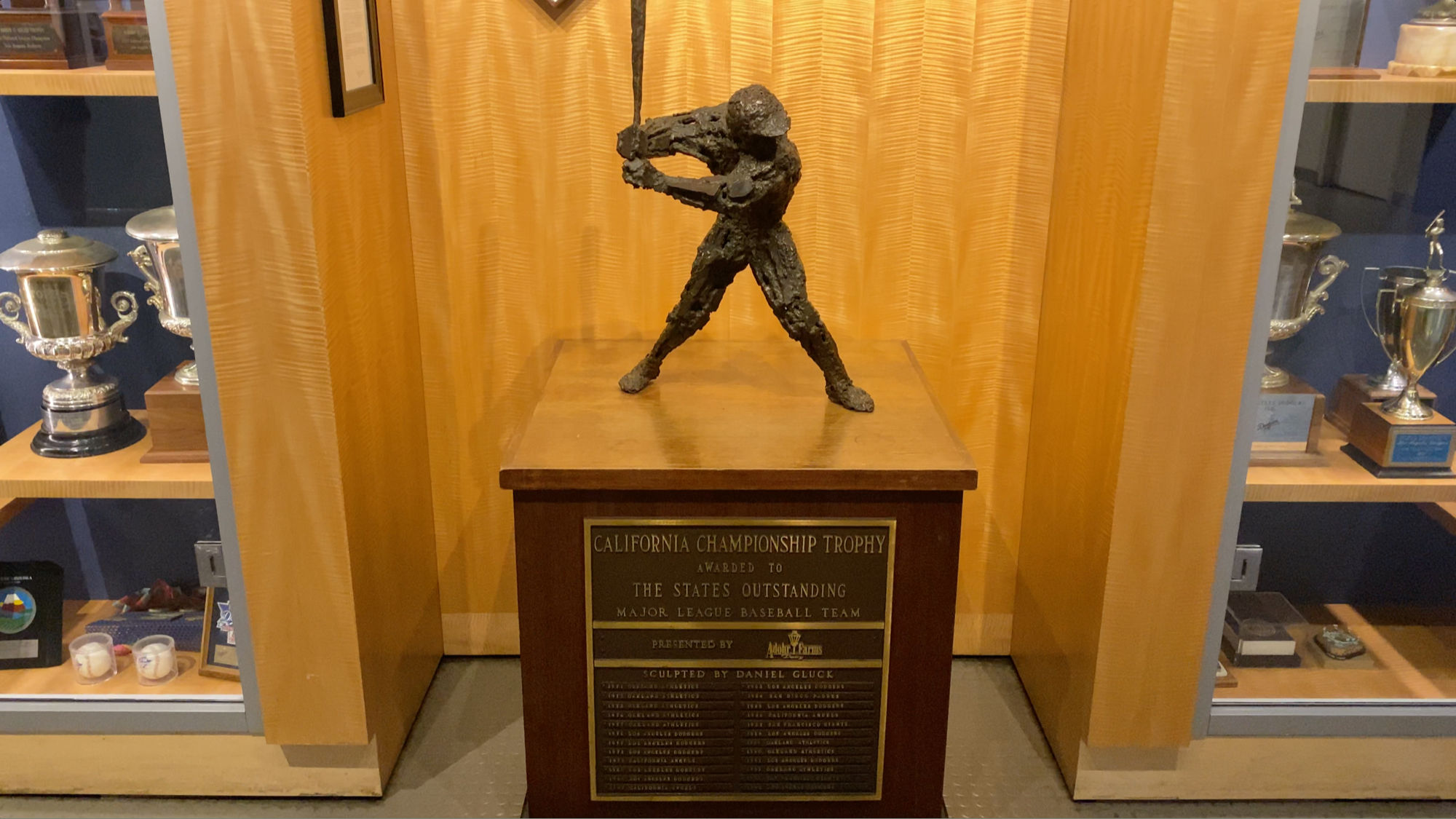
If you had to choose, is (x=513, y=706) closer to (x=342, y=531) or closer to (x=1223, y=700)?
(x=342, y=531)

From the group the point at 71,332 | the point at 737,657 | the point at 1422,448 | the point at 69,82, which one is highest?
the point at 69,82

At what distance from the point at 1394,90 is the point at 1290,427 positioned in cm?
58

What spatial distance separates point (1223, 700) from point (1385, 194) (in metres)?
0.94

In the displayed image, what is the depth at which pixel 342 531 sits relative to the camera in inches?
73.4

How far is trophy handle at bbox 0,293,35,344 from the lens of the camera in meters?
2.03

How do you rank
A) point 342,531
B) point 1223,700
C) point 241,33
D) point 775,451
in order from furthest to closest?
point 1223,700 → point 342,531 → point 775,451 → point 241,33

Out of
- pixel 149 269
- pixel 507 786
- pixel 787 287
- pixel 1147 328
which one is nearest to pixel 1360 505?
pixel 1147 328

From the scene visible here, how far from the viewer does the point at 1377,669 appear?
83.4 inches

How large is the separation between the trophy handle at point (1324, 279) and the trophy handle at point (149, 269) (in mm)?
1997

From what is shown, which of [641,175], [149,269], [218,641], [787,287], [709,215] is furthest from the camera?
[709,215]

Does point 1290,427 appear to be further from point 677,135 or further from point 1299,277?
point 677,135

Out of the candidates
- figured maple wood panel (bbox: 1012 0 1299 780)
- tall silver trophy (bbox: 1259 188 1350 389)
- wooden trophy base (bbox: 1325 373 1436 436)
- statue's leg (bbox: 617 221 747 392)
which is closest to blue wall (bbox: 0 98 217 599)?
statue's leg (bbox: 617 221 747 392)

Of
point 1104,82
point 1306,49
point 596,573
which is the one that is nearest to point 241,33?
point 596,573

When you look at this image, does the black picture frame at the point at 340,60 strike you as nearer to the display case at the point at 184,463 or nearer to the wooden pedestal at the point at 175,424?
the display case at the point at 184,463
